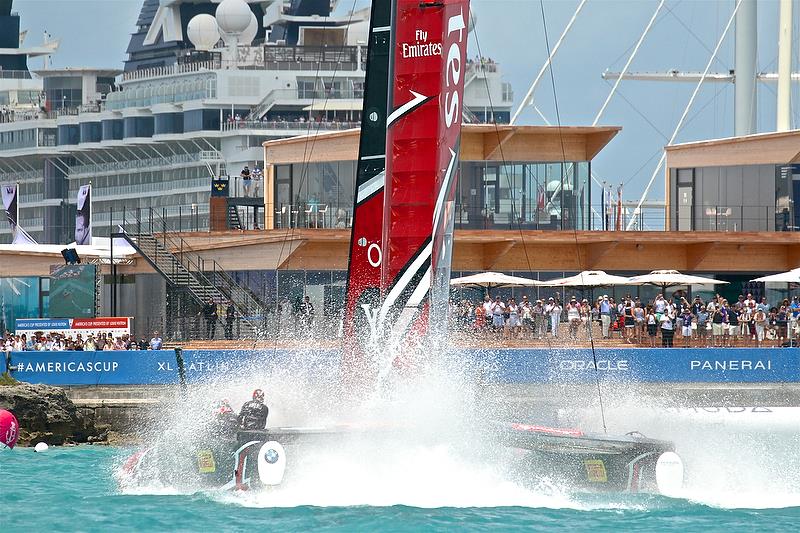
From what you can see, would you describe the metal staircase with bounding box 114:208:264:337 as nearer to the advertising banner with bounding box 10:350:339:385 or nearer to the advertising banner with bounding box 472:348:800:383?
the advertising banner with bounding box 10:350:339:385

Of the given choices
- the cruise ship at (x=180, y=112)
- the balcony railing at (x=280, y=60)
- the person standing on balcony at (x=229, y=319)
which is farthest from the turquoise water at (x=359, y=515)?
the balcony railing at (x=280, y=60)

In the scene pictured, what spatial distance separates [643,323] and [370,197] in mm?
15927

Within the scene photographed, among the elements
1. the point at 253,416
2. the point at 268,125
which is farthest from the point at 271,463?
the point at 268,125

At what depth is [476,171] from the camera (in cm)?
4606

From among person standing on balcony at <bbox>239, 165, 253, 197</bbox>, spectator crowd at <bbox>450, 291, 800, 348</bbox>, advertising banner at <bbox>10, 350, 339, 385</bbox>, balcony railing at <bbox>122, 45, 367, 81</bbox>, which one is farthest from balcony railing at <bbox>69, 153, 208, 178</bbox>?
advertising banner at <bbox>10, 350, 339, 385</bbox>

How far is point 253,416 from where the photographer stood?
72.3 feet

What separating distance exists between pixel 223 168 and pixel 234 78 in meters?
5.42

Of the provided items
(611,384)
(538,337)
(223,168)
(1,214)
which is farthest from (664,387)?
(1,214)

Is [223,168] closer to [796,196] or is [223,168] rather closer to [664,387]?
[796,196]

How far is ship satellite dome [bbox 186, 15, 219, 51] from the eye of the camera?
97438 millimetres

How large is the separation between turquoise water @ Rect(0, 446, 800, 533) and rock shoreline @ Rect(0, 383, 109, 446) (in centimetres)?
930

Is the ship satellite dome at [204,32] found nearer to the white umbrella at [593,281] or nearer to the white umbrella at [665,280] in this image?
the white umbrella at [593,281]

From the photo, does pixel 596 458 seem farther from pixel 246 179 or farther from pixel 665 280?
pixel 246 179

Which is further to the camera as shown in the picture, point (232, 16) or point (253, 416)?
point (232, 16)
